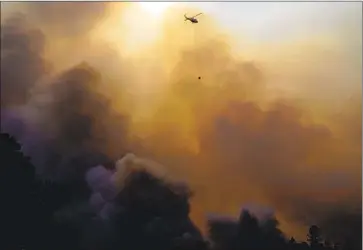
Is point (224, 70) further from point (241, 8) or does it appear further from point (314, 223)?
point (314, 223)

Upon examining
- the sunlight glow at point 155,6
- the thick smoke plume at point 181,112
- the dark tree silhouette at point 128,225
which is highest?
the sunlight glow at point 155,6

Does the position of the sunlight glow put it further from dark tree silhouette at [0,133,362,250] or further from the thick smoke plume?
dark tree silhouette at [0,133,362,250]

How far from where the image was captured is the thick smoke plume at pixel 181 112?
2041mm

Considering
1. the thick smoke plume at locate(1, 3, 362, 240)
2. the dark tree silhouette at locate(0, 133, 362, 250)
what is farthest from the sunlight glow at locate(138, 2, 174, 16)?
the dark tree silhouette at locate(0, 133, 362, 250)

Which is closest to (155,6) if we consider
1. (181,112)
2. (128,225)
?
(181,112)

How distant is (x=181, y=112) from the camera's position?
2074mm

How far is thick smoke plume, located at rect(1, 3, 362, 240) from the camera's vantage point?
80.4 inches

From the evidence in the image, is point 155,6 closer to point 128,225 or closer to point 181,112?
point 181,112

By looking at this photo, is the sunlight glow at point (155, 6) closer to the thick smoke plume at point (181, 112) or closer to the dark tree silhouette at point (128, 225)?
the thick smoke plume at point (181, 112)

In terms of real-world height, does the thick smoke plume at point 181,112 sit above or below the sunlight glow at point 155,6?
below

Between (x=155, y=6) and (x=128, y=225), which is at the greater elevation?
(x=155, y=6)

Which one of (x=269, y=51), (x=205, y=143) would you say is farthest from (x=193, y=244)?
(x=269, y=51)

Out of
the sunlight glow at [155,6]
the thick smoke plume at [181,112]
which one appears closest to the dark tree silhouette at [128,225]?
the thick smoke plume at [181,112]

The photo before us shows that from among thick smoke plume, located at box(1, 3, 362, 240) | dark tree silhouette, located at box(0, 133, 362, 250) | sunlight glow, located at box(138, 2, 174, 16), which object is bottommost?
dark tree silhouette, located at box(0, 133, 362, 250)
